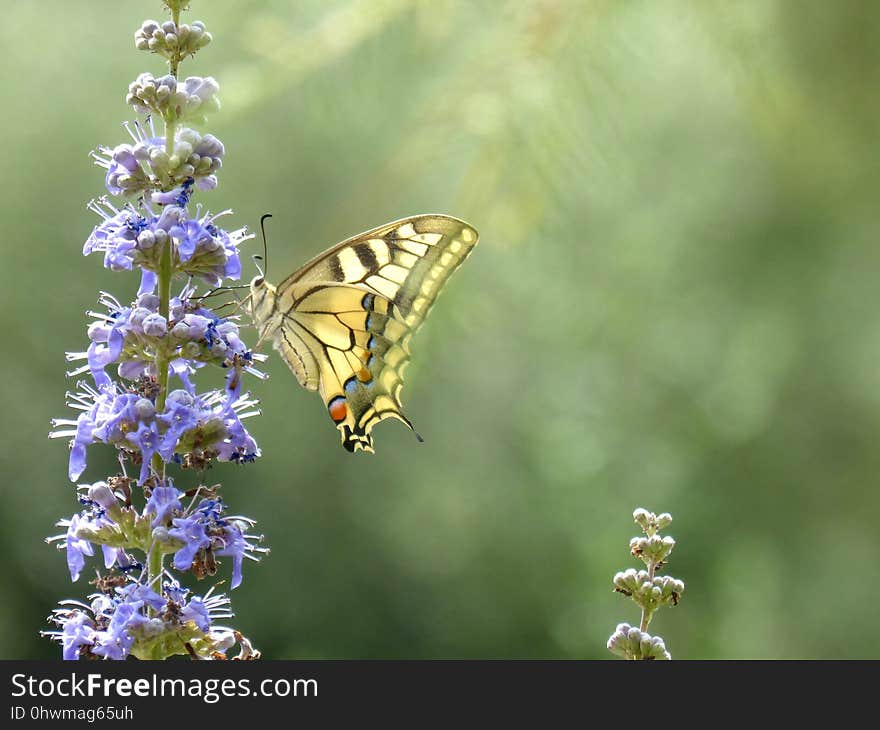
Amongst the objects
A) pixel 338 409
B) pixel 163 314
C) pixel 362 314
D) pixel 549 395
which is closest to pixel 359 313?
pixel 362 314

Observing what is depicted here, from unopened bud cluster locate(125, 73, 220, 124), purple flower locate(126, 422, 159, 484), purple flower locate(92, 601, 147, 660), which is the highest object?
unopened bud cluster locate(125, 73, 220, 124)

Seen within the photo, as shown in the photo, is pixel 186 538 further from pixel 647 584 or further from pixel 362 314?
pixel 362 314

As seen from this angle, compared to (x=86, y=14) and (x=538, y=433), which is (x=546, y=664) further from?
(x=86, y=14)

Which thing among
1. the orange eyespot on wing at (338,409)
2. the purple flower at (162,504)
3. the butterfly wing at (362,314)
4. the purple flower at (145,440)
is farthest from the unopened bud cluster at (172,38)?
the orange eyespot on wing at (338,409)

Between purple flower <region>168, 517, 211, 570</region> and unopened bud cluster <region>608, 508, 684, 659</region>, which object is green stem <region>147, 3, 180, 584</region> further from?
unopened bud cluster <region>608, 508, 684, 659</region>

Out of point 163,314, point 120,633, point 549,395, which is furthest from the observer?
point 549,395

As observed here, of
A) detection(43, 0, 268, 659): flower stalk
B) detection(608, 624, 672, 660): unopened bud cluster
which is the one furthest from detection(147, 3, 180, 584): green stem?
detection(608, 624, 672, 660): unopened bud cluster

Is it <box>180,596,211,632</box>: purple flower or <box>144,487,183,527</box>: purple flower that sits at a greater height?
<box>144,487,183,527</box>: purple flower
